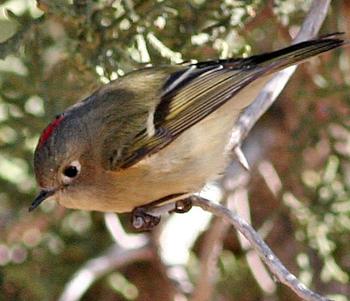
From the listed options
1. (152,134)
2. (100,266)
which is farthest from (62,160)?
(100,266)

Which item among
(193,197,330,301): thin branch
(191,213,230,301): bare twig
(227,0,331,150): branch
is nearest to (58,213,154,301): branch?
(191,213,230,301): bare twig

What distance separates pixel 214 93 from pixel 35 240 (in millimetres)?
1321

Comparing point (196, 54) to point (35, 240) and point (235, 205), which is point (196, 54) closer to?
point (235, 205)

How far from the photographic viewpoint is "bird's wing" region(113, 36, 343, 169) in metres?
3.52

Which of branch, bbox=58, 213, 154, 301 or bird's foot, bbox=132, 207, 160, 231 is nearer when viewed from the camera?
bird's foot, bbox=132, 207, 160, 231

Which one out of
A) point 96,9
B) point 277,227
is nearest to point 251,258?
point 277,227

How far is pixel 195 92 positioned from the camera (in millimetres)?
3721

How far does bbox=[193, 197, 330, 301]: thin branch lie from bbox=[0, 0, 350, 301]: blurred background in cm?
72

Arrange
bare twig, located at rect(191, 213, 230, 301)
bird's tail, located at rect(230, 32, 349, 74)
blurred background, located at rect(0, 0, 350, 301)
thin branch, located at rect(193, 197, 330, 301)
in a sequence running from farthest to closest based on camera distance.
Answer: bare twig, located at rect(191, 213, 230, 301) < blurred background, located at rect(0, 0, 350, 301) < bird's tail, located at rect(230, 32, 349, 74) < thin branch, located at rect(193, 197, 330, 301)

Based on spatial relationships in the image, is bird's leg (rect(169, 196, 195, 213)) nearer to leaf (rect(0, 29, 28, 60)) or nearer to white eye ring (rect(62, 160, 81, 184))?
white eye ring (rect(62, 160, 81, 184))

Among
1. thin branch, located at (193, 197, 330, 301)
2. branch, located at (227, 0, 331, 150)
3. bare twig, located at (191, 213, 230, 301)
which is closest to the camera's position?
thin branch, located at (193, 197, 330, 301)

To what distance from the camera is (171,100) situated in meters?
3.73

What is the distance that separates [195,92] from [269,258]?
0.87 metres

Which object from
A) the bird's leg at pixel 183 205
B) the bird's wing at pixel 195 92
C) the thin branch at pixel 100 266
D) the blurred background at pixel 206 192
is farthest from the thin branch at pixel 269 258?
the thin branch at pixel 100 266
